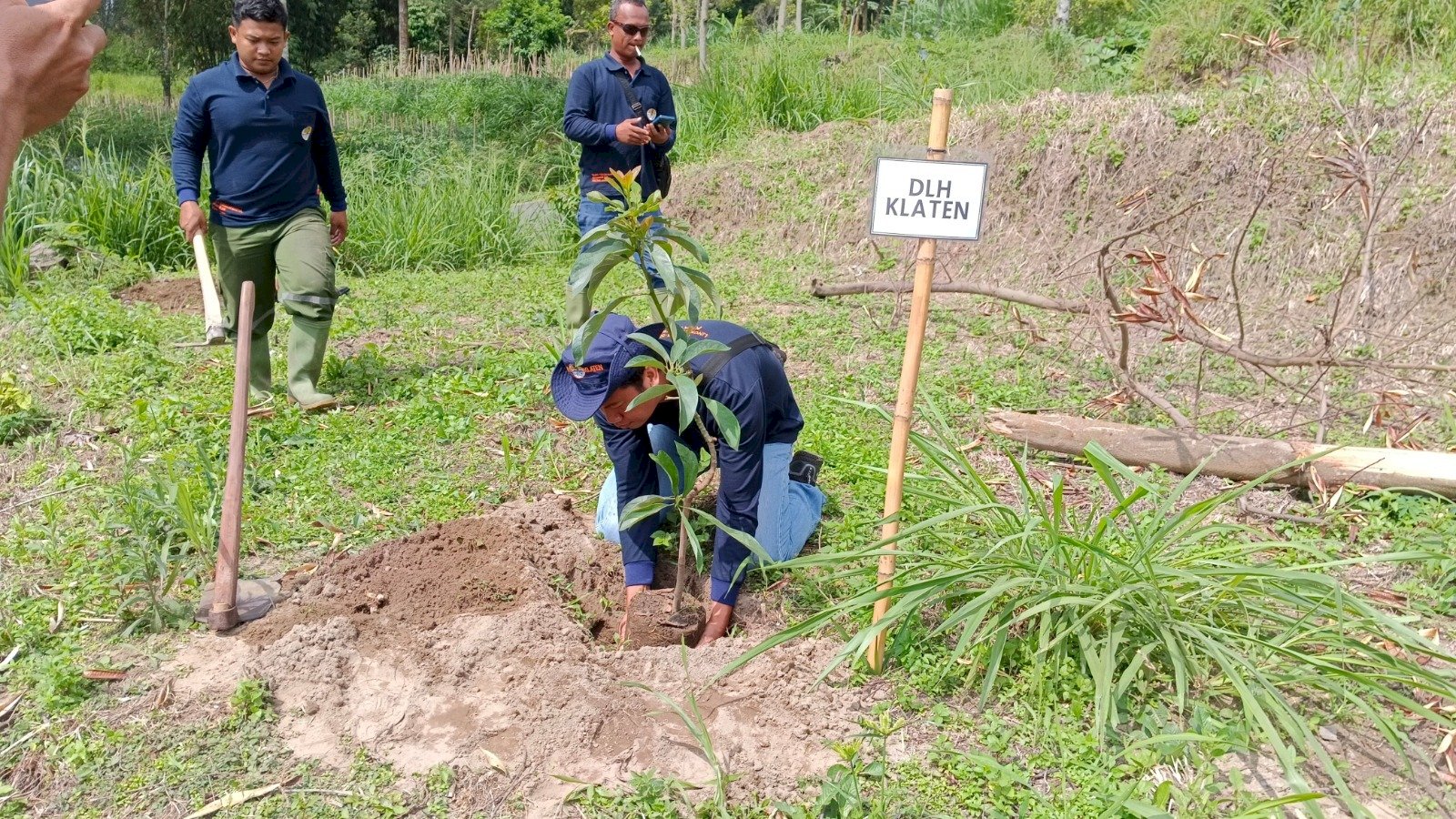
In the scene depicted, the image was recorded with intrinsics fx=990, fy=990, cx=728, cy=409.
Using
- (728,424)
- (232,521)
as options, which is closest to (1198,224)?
(728,424)

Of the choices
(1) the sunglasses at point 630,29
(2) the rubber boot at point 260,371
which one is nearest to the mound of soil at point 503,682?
(2) the rubber boot at point 260,371

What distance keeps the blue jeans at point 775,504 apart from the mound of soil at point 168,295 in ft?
13.3

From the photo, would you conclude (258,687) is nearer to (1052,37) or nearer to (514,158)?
(514,158)

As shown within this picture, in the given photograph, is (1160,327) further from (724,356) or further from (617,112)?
(617,112)

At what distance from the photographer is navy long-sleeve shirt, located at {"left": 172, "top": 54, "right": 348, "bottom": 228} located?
4.16 meters

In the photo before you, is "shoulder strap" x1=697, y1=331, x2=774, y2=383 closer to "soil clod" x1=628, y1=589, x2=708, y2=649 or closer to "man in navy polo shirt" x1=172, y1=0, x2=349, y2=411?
"soil clod" x1=628, y1=589, x2=708, y2=649

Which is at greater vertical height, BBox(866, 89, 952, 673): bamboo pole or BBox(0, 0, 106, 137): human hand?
BBox(0, 0, 106, 137): human hand

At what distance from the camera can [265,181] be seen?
14.0ft

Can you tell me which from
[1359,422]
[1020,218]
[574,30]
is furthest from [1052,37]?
[574,30]

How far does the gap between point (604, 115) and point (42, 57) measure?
3.72m

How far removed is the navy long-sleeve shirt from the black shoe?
2571 millimetres

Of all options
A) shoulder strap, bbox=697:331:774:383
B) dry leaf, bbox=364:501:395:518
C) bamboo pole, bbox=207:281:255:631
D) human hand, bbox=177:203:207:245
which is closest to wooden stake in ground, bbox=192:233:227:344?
human hand, bbox=177:203:207:245

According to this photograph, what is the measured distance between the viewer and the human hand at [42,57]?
1222 millimetres

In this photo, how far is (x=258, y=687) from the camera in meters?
2.51
